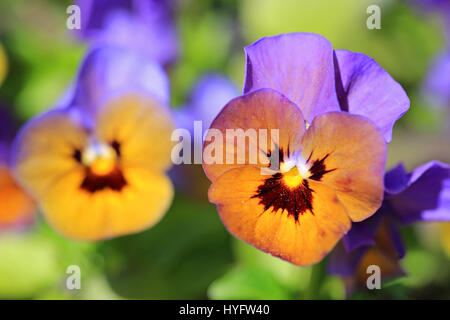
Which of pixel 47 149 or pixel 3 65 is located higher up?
pixel 3 65

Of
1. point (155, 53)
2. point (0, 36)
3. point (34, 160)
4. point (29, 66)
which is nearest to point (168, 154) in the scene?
point (34, 160)

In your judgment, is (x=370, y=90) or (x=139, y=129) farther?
(x=139, y=129)

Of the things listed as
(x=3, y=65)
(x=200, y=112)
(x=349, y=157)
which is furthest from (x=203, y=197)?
(x=3, y=65)

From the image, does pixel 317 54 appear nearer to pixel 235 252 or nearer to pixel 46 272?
pixel 235 252

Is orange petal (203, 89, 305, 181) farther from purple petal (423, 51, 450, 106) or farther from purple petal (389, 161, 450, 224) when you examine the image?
purple petal (423, 51, 450, 106)

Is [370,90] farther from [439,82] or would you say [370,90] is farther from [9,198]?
[9,198]

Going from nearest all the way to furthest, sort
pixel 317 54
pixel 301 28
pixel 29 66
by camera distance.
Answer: pixel 317 54 → pixel 301 28 → pixel 29 66
